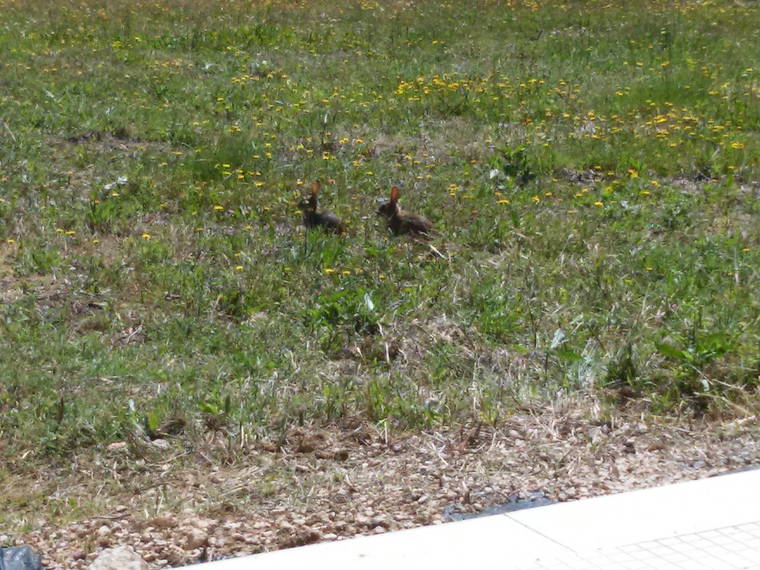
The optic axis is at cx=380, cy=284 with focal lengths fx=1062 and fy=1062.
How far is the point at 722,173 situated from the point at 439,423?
5.13m

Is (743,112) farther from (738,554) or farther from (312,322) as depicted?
(738,554)

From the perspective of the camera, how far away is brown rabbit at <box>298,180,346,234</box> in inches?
314

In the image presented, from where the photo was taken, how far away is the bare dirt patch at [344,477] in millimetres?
4332

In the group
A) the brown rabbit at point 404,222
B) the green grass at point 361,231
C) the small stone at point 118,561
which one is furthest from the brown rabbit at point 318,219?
the small stone at point 118,561

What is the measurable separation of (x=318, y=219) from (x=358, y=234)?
0.33m

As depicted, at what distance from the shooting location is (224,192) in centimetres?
862

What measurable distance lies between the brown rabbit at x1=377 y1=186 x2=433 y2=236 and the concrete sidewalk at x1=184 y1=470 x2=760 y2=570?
3.98 meters

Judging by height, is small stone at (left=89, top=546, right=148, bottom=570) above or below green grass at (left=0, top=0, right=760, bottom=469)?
below

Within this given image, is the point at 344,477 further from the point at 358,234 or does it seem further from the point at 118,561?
the point at 358,234

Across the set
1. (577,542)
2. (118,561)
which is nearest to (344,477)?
(118,561)

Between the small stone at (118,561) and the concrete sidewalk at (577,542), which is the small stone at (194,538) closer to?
the small stone at (118,561)

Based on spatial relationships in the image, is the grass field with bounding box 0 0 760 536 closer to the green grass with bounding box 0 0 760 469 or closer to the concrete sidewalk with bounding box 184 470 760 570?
the green grass with bounding box 0 0 760 469

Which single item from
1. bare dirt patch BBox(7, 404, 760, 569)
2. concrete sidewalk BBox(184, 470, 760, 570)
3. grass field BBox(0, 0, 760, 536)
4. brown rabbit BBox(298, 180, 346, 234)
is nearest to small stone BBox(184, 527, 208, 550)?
bare dirt patch BBox(7, 404, 760, 569)

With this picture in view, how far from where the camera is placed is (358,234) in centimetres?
798
